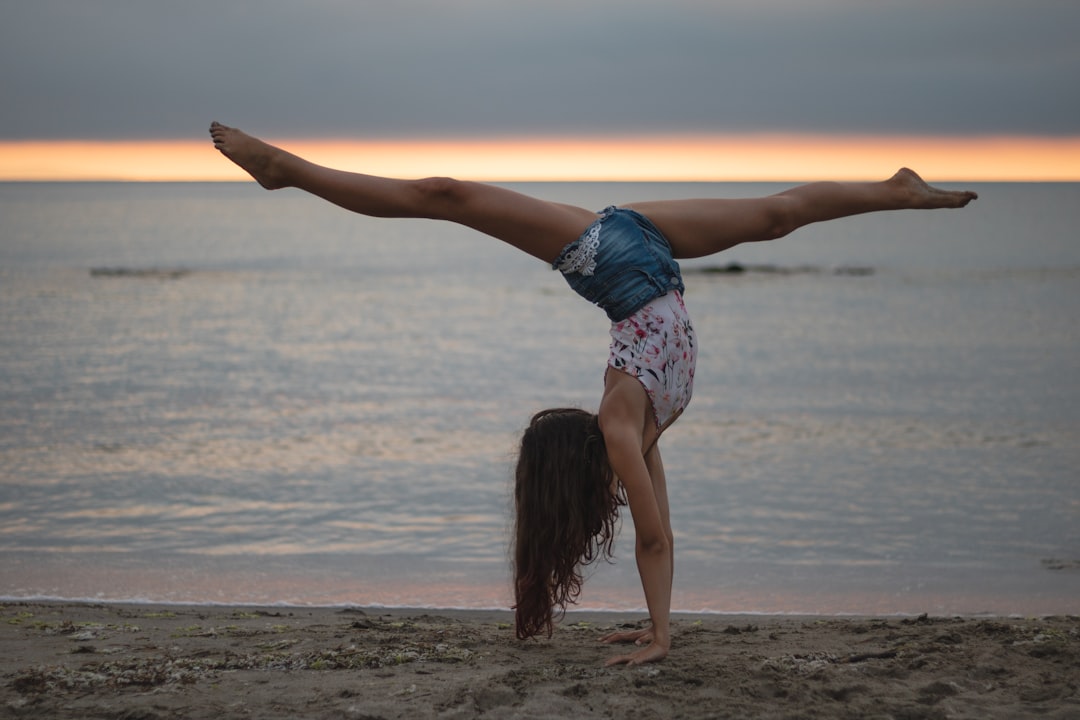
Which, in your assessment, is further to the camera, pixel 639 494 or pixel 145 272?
pixel 145 272

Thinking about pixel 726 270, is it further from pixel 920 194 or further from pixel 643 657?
pixel 643 657

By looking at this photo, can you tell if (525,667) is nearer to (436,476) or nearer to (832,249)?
(436,476)

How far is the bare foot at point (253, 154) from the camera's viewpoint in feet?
14.0

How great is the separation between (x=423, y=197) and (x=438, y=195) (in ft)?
0.20

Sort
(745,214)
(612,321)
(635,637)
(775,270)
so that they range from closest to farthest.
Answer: (612,321) → (745,214) → (635,637) → (775,270)

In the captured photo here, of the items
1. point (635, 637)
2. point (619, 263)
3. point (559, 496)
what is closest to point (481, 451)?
point (635, 637)

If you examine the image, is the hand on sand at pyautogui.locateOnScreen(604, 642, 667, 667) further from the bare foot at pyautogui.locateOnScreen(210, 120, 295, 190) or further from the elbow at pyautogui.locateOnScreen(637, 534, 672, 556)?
the bare foot at pyautogui.locateOnScreen(210, 120, 295, 190)

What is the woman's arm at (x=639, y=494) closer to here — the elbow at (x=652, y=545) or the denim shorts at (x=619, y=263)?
the elbow at (x=652, y=545)

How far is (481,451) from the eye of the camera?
11.2 metres

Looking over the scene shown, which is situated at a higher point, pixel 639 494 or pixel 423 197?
pixel 423 197

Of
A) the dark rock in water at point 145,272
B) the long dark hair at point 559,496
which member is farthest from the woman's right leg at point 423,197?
the dark rock in water at point 145,272

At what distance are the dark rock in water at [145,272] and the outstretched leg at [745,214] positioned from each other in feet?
121

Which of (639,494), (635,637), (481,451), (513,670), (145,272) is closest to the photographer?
(639,494)

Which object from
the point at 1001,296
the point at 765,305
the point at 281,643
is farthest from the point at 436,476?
the point at 1001,296
